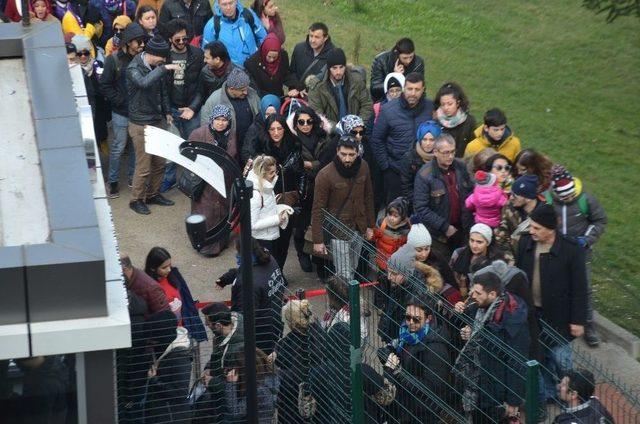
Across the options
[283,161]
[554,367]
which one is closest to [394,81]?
[283,161]

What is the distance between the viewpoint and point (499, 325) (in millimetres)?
10047

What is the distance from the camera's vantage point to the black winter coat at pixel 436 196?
12.2 m

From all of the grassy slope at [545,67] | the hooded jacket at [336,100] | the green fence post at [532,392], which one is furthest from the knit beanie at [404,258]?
the grassy slope at [545,67]

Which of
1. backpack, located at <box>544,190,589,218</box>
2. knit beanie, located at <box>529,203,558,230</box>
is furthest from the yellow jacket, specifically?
knit beanie, located at <box>529,203,558,230</box>

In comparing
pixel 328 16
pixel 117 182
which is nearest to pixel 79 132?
pixel 117 182

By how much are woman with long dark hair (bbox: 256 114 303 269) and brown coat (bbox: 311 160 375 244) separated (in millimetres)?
506

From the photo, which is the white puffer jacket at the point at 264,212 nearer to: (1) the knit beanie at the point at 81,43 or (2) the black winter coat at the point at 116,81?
(2) the black winter coat at the point at 116,81

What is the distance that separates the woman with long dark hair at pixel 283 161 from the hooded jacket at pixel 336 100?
922mm

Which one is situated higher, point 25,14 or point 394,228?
point 25,14

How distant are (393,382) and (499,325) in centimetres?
119

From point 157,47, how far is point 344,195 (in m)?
2.84

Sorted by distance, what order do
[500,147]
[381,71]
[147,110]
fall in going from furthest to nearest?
[381,71]
[147,110]
[500,147]

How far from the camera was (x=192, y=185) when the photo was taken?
13.4 meters

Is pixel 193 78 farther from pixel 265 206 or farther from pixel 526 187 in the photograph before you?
pixel 526 187
